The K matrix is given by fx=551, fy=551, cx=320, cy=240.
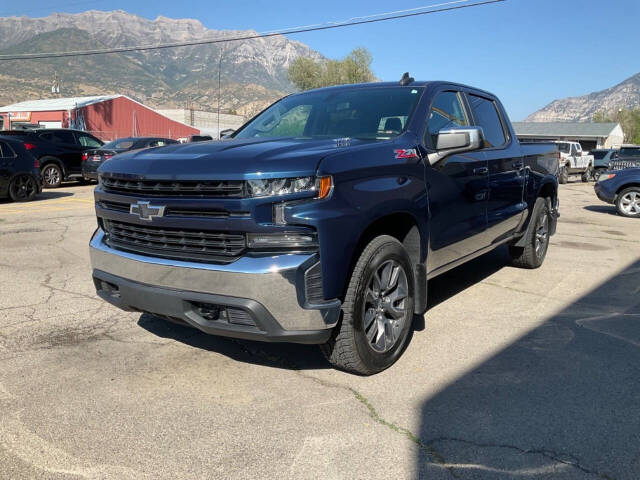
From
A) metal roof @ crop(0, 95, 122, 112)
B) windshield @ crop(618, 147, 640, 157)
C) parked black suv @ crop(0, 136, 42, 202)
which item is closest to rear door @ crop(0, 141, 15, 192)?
parked black suv @ crop(0, 136, 42, 202)

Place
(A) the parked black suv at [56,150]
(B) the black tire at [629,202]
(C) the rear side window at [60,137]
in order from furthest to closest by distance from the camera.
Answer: (C) the rear side window at [60,137], (A) the parked black suv at [56,150], (B) the black tire at [629,202]

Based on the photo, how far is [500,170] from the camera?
199 inches

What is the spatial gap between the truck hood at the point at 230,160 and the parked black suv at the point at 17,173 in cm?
1020

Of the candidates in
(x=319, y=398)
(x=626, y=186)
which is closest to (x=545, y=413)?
(x=319, y=398)

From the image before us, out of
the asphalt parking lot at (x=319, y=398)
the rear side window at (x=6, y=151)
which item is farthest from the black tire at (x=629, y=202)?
the rear side window at (x=6, y=151)

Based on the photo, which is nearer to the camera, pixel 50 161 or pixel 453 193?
pixel 453 193

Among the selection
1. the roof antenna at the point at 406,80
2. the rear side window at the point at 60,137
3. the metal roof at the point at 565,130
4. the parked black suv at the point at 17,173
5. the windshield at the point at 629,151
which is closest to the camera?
the roof antenna at the point at 406,80

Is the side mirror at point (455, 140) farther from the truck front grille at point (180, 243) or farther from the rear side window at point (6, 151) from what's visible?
the rear side window at point (6, 151)

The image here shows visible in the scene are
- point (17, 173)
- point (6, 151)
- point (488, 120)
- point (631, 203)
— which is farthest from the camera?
point (631, 203)

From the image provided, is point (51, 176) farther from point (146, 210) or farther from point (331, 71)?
point (331, 71)

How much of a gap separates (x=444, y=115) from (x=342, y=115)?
82cm

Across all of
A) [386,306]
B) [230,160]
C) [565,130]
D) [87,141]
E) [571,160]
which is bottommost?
[386,306]

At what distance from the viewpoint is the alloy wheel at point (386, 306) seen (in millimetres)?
3363

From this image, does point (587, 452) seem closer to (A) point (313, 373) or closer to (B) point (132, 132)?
(A) point (313, 373)
